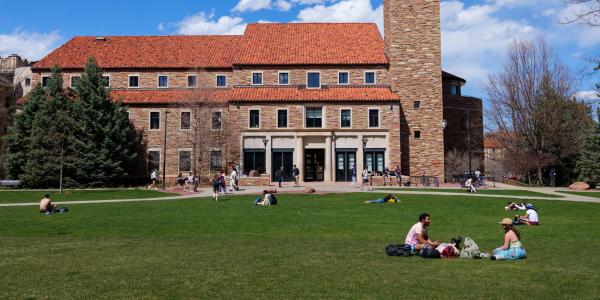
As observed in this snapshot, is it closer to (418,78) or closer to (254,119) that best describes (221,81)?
(254,119)

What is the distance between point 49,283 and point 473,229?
1223 centimetres

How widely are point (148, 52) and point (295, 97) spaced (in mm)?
17248

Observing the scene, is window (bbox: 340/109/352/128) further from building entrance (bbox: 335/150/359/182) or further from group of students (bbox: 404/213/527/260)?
group of students (bbox: 404/213/527/260)

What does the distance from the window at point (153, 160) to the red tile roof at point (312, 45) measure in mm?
11211

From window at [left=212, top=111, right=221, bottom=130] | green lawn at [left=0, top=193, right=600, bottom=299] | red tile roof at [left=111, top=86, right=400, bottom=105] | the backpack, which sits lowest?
green lawn at [left=0, top=193, right=600, bottom=299]

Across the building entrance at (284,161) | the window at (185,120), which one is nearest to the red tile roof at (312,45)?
the window at (185,120)

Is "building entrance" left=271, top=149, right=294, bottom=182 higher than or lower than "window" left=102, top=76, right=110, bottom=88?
lower

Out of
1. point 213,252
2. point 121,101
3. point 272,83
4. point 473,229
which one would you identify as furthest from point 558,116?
point 213,252

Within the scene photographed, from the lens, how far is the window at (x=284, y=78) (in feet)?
150

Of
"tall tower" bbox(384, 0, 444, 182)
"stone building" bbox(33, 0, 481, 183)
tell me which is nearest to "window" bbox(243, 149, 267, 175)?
"stone building" bbox(33, 0, 481, 183)

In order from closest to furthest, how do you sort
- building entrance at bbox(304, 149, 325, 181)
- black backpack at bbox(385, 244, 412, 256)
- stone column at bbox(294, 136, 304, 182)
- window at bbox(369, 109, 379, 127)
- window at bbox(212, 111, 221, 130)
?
black backpack at bbox(385, 244, 412, 256), stone column at bbox(294, 136, 304, 182), window at bbox(369, 109, 379, 127), building entrance at bbox(304, 149, 325, 181), window at bbox(212, 111, 221, 130)

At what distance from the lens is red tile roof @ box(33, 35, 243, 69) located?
4838 centimetres

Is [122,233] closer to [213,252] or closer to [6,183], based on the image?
[213,252]

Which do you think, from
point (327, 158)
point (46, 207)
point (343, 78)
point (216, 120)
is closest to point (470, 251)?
point (46, 207)
